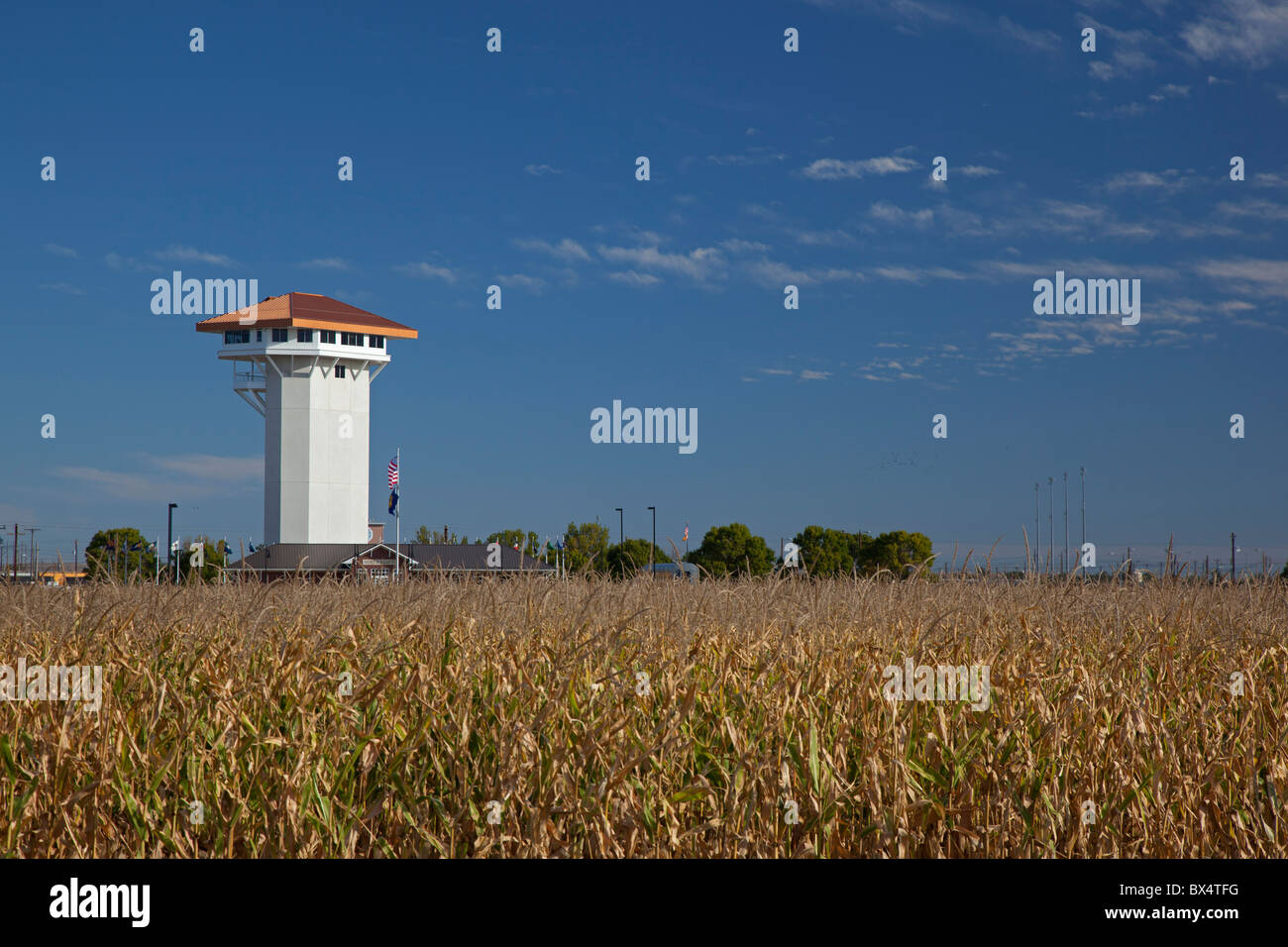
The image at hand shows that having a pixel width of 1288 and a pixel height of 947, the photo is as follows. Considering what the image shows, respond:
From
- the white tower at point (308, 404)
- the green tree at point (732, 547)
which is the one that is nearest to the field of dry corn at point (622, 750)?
the green tree at point (732, 547)

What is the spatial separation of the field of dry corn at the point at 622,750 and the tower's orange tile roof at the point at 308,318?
1809 inches


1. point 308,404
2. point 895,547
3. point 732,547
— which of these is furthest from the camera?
point 308,404

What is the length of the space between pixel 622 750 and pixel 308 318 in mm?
49517

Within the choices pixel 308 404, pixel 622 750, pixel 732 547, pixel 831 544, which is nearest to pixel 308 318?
pixel 308 404

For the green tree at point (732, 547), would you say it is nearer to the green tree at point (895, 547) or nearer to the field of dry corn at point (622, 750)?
the green tree at point (895, 547)

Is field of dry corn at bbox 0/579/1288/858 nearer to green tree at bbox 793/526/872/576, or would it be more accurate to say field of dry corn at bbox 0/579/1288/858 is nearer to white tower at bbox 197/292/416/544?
green tree at bbox 793/526/872/576

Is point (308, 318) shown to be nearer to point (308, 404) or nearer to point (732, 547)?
point (308, 404)

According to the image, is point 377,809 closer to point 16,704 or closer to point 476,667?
point 476,667

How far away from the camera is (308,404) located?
48469 mm

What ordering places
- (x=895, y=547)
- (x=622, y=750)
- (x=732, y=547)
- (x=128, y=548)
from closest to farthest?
(x=622, y=750)
(x=128, y=548)
(x=895, y=547)
(x=732, y=547)

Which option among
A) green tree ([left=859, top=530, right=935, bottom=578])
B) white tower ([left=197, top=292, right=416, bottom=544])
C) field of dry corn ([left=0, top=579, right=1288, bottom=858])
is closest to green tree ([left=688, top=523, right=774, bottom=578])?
green tree ([left=859, top=530, right=935, bottom=578])

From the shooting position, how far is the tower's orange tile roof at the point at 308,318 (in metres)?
49.0

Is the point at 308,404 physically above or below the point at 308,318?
below
